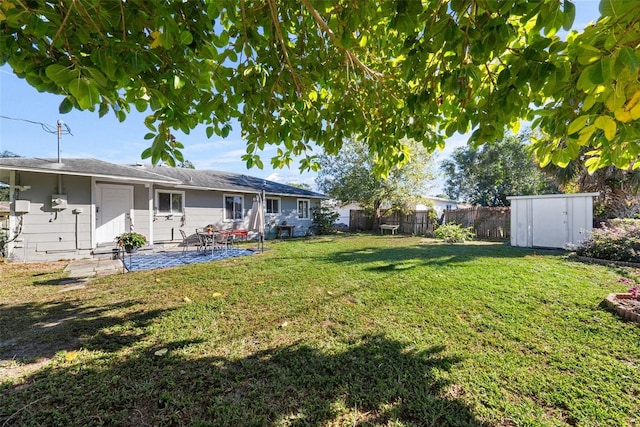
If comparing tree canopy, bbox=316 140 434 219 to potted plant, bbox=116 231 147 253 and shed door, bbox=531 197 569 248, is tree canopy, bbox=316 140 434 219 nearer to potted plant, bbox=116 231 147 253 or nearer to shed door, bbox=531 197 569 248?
shed door, bbox=531 197 569 248

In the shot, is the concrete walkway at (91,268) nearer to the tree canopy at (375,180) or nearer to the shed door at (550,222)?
the tree canopy at (375,180)

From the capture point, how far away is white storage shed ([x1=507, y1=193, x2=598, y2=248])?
30.3 ft

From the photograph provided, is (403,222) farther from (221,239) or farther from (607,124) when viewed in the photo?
(607,124)

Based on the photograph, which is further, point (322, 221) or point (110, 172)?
point (322, 221)

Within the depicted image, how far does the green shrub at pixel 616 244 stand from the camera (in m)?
6.54

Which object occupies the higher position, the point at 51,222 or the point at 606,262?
the point at 51,222

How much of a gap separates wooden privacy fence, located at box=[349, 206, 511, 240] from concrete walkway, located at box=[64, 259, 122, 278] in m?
15.3

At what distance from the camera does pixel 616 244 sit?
6.73 m

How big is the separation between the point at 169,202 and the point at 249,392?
11668 mm

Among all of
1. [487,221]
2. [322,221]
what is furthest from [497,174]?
[322,221]

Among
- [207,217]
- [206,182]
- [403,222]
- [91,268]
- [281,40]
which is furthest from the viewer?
[403,222]

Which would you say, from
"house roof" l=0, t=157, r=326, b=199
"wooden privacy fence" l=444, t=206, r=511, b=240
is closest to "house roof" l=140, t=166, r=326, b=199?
"house roof" l=0, t=157, r=326, b=199

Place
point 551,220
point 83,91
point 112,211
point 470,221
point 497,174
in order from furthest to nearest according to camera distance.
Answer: point 497,174 < point 470,221 < point 551,220 < point 112,211 < point 83,91

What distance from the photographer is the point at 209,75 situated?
1989 millimetres
